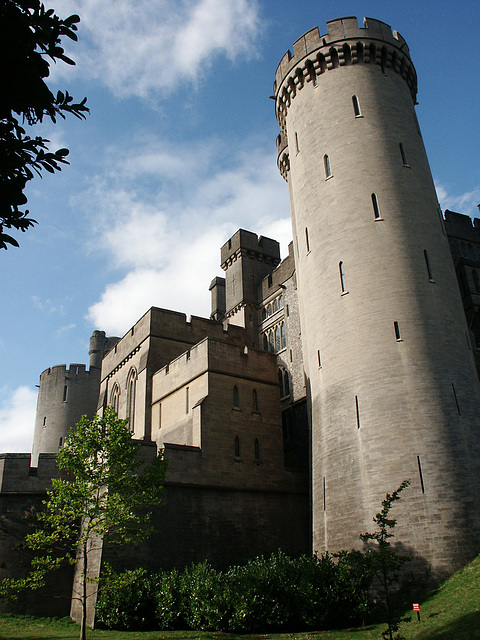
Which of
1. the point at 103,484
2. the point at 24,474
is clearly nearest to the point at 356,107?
the point at 103,484

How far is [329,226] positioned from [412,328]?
18.5 ft

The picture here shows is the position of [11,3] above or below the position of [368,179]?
below

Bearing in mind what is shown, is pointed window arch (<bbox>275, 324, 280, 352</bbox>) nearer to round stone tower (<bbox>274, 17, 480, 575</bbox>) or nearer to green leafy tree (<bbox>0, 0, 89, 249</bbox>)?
round stone tower (<bbox>274, 17, 480, 575</bbox>)

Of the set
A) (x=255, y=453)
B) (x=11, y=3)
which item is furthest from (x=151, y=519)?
(x=11, y=3)

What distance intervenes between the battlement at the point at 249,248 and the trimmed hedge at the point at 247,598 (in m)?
25.7

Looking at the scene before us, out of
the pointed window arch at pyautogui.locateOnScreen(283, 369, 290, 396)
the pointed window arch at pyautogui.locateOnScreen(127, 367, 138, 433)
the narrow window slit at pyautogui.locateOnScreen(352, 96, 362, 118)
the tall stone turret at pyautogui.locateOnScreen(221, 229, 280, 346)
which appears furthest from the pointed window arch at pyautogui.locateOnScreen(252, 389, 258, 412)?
the narrow window slit at pyautogui.locateOnScreen(352, 96, 362, 118)

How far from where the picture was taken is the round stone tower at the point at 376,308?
58.6ft

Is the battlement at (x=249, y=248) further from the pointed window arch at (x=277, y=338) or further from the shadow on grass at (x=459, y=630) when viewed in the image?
the shadow on grass at (x=459, y=630)

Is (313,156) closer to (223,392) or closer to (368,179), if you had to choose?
(368,179)

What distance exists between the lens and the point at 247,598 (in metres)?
14.8

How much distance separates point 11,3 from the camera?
255 inches

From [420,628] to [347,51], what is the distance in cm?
2277

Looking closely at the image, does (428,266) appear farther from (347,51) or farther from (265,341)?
(265,341)

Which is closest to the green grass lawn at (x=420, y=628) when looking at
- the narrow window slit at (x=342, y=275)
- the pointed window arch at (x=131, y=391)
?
the narrow window slit at (x=342, y=275)
